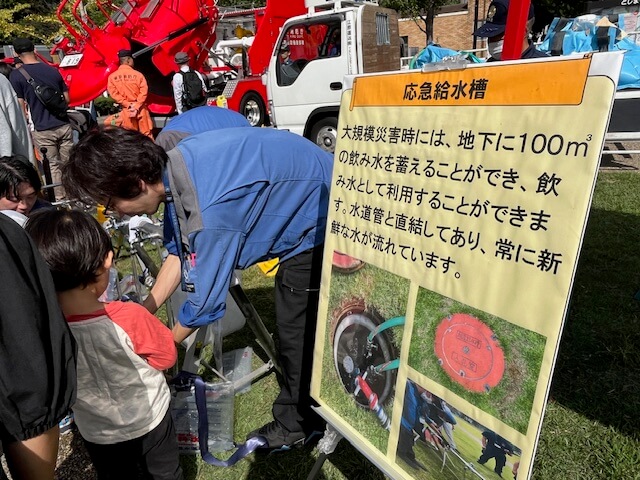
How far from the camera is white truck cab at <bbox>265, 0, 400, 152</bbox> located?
22.1 ft

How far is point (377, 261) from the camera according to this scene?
4.68 feet

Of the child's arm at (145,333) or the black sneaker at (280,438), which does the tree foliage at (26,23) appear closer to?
the black sneaker at (280,438)

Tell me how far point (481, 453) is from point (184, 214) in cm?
121

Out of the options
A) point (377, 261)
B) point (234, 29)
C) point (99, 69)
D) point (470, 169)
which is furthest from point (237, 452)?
point (234, 29)

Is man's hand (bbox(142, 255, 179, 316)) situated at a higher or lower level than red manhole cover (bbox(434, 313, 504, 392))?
lower

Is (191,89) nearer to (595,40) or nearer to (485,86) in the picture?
(595,40)

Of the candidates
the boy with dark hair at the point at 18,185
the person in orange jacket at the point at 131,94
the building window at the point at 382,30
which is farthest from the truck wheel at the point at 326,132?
the boy with dark hair at the point at 18,185

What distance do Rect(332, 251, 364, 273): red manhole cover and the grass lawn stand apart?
558mm

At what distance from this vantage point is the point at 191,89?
8.27 meters

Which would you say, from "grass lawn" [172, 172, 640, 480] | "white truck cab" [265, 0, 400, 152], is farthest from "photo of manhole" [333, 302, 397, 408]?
"white truck cab" [265, 0, 400, 152]

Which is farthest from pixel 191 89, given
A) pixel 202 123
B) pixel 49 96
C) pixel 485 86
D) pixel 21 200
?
pixel 485 86

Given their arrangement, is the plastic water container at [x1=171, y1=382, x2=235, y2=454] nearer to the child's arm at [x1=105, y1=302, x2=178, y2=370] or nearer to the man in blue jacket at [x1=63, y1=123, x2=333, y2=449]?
the man in blue jacket at [x1=63, y1=123, x2=333, y2=449]

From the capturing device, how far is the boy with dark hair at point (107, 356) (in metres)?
1.40

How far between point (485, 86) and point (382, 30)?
22.3 ft
